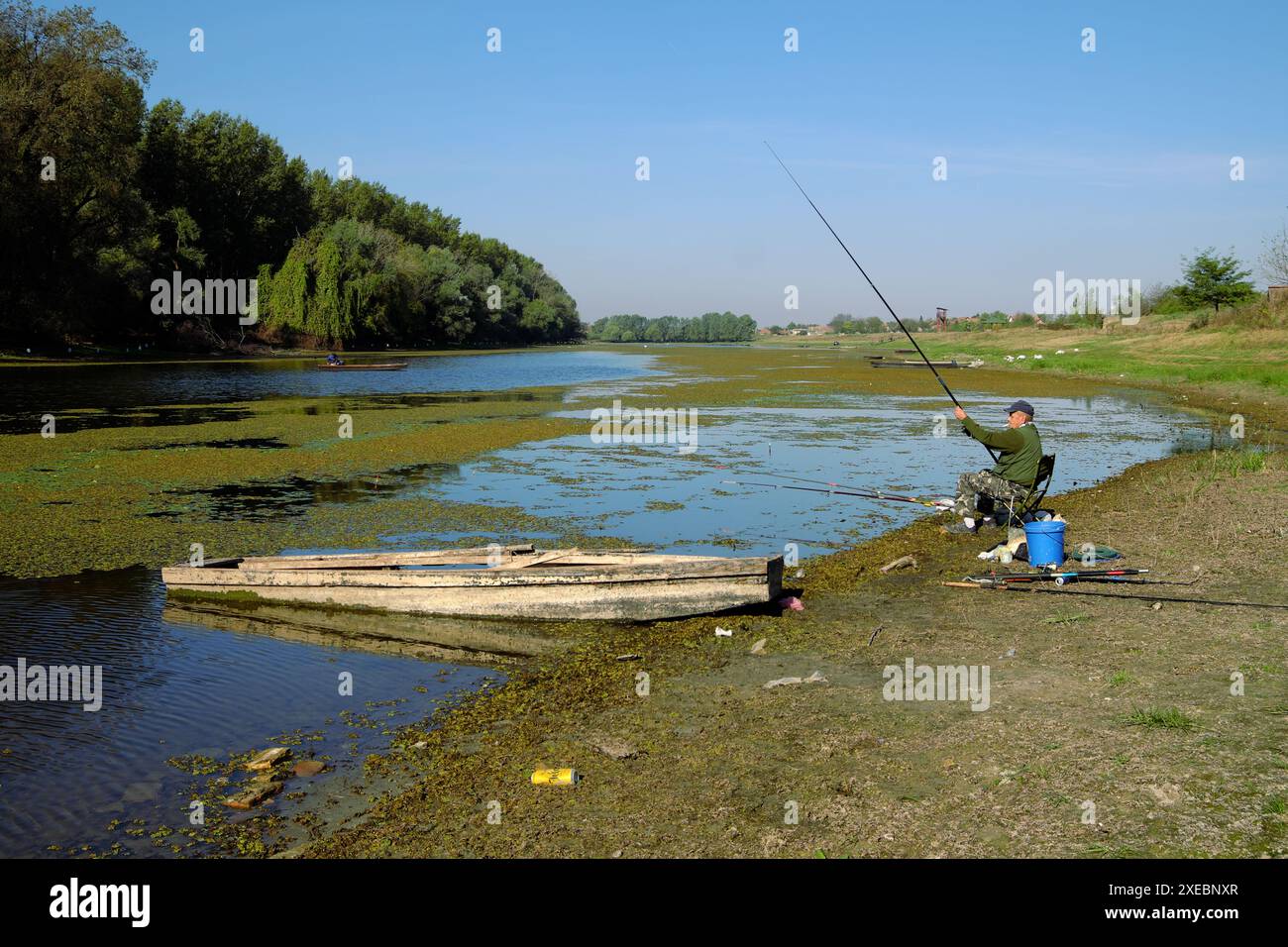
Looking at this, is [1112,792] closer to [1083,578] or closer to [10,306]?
[1083,578]

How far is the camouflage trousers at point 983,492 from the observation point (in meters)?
13.2

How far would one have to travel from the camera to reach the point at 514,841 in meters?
5.64

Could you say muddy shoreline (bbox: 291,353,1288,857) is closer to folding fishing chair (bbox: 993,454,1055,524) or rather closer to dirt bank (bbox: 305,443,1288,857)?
dirt bank (bbox: 305,443,1288,857)

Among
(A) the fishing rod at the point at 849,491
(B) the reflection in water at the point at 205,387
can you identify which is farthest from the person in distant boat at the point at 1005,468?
(B) the reflection in water at the point at 205,387

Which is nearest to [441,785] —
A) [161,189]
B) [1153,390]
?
[1153,390]

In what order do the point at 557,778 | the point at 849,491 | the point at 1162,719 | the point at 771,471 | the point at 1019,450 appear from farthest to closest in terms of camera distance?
the point at 771,471
the point at 849,491
the point at 1019,450
the point at 1162,719
the point at 557,778

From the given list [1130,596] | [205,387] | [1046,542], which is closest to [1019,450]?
[1046,542]

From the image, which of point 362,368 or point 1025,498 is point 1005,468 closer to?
point 1025,498

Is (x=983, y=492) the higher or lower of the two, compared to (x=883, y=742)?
higher

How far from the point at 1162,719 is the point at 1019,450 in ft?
22.6

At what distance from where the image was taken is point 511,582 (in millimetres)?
10594

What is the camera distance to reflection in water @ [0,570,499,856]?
654 cm

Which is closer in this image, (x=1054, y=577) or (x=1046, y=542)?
(x=1054, y=577)
